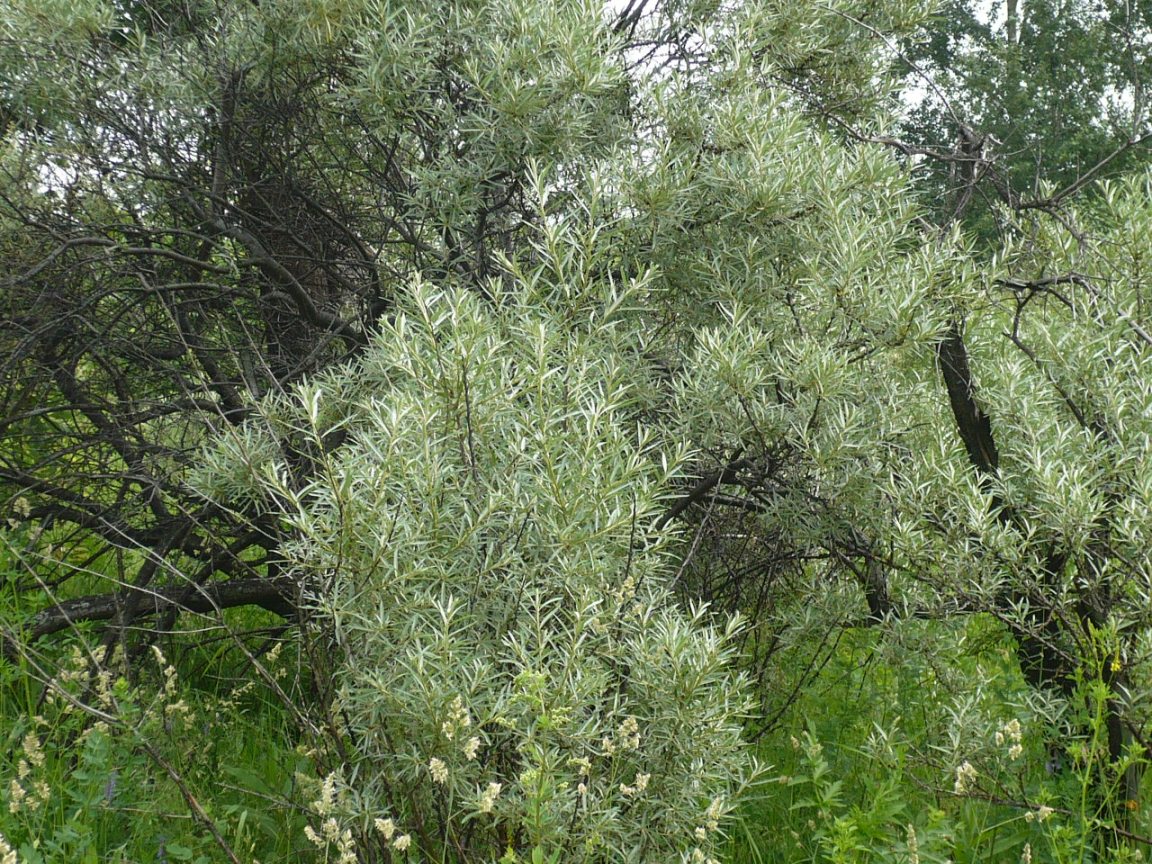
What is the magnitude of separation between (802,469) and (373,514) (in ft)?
5.46

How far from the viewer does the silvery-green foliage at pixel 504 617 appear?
2596 mm

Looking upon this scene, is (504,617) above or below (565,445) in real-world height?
below

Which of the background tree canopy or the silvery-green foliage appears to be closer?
the silvery-green foliage

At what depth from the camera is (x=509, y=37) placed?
12.5 ft

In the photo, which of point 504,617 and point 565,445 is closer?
point 504,617

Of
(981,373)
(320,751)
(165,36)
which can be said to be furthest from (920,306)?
(165,36)

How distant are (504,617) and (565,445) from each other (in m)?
0.54

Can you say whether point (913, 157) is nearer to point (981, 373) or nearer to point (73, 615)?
point (981, 373)

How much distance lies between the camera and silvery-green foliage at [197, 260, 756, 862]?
2.60m

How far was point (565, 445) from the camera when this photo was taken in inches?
117

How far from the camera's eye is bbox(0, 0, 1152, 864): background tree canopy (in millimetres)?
2756

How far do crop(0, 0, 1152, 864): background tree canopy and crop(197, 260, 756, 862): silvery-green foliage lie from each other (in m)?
0.02

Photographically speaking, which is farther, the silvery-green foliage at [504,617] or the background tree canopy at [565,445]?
the background tree canopy at [565,445]

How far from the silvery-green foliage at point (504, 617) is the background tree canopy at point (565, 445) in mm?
20
